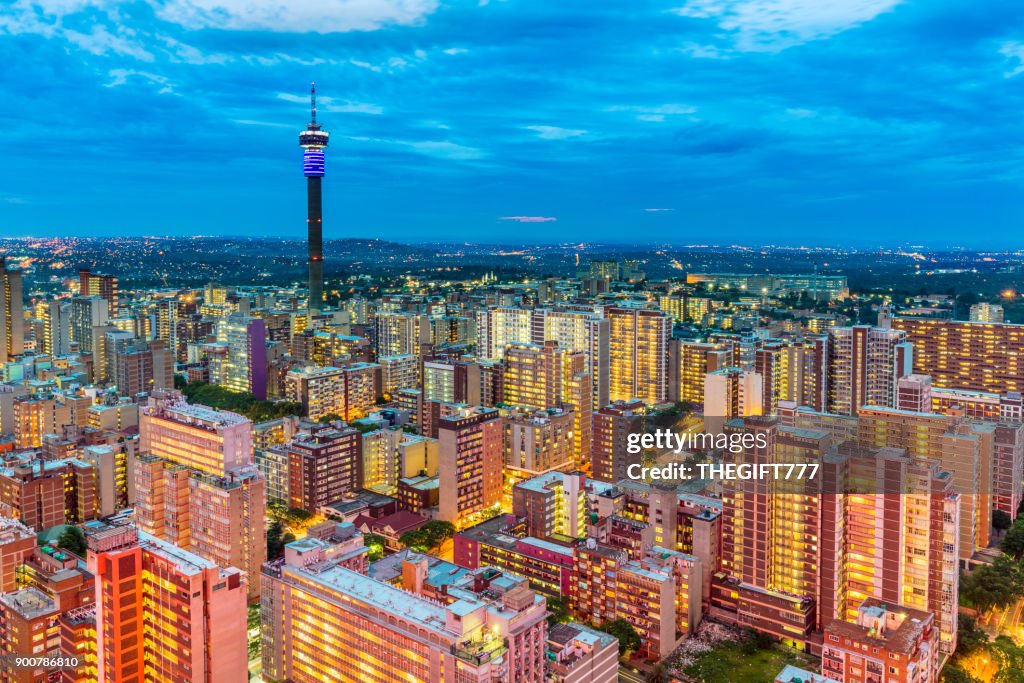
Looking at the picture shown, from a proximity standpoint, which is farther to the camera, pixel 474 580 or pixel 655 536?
pixel 655 536

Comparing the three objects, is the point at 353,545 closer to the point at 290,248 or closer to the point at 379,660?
the point at 379,660

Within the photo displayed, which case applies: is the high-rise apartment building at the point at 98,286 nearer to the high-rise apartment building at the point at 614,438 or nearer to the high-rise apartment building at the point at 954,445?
the high-rise apartment building at the point at 614,438

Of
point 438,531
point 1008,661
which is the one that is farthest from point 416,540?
point 1008,661

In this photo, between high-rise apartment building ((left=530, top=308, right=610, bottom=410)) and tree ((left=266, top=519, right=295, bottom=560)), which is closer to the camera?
tree ((left=266, top=519, right=295, bottom=560))

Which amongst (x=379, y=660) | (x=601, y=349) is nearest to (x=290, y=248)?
(x=601, y=349)

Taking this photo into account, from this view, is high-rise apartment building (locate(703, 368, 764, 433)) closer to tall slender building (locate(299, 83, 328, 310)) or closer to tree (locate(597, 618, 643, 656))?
tree (locate(597, 618, 643, 656))

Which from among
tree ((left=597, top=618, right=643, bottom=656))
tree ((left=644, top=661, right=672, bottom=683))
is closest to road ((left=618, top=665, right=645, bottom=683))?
tree ((left=644, top=661, right=672, bottom=683))

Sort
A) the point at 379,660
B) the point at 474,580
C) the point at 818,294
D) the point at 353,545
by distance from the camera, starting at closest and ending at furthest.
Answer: the point at 379,660 < the point at 474,580 < the point at 353,545 < the point at 818,294
